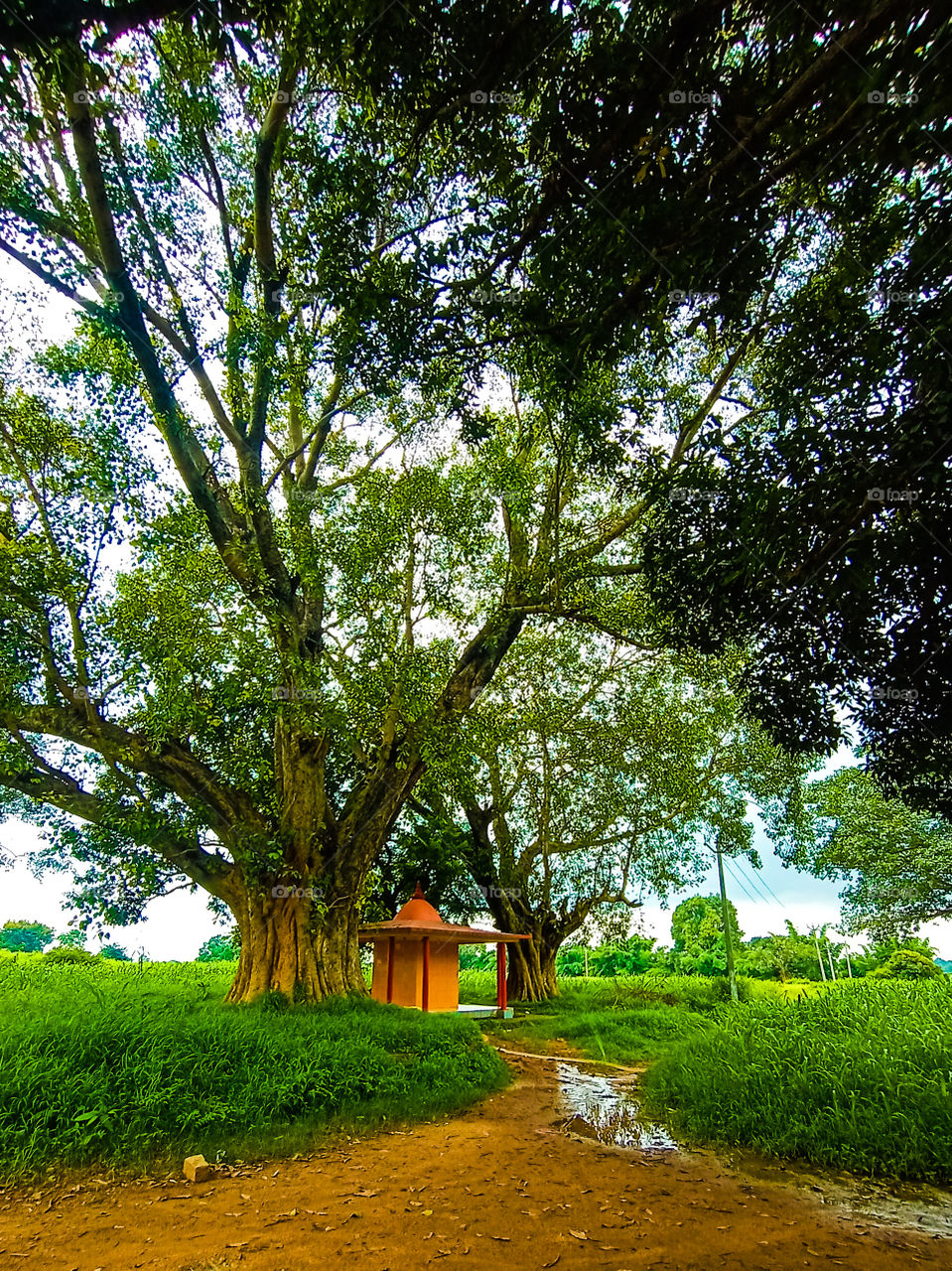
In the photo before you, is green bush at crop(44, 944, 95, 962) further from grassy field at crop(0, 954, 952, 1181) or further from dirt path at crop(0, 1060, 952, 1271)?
dirt path at crop(0, 1060, 952, 1271)

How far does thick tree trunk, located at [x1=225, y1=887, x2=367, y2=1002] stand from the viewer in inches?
384

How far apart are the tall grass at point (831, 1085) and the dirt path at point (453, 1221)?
73 cm

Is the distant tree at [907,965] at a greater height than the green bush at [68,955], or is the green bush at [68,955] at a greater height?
the green bush at [68,955]

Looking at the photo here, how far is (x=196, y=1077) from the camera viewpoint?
6477mm

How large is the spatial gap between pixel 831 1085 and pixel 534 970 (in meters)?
14.8

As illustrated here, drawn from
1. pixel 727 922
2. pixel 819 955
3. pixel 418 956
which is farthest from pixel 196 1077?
pixel 819 955

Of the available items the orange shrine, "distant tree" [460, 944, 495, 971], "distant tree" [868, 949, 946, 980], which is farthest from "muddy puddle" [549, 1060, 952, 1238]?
"distant tree" [460, 944, 495, 971]

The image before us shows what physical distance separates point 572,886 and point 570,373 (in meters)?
17.7

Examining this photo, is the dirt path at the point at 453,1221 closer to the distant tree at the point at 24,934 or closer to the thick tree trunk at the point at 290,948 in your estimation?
the thick tree trunk at the point at 290,948

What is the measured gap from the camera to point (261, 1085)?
22.0 feet

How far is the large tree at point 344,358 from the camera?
13.1ft

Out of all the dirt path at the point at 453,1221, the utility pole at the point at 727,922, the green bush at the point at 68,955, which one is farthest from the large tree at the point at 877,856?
the green bush at the point at 68,955

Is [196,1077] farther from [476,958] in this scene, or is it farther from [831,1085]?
[476,958]

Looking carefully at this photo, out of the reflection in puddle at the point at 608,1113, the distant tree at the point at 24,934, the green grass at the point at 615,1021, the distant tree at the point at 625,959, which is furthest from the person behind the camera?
the distant tree at the point at 625,959
